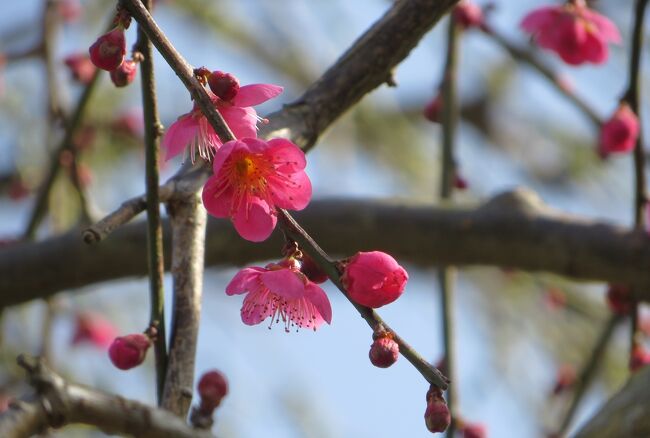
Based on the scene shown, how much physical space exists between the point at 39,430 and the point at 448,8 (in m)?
1.08

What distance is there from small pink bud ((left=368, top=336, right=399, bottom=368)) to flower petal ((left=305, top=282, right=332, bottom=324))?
Result: 136 mm

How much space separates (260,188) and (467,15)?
5.99ft

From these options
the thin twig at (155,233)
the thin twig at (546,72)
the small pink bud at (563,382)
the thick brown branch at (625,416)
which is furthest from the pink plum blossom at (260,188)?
the small pink bud at (563,382)

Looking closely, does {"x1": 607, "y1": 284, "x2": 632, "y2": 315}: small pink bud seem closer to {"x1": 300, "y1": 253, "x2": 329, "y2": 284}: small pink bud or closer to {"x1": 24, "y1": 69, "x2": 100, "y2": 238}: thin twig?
{"x1": 24, "y1": 69, "x2": 100, "y2": 238}: thin twig

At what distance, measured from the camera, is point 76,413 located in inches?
54.3

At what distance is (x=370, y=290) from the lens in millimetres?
1382

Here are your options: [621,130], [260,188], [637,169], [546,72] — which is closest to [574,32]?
[621,130]

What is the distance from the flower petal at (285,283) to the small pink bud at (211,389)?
257mm

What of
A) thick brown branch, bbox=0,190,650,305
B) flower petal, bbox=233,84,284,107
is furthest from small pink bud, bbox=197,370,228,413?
thick brown branch, bbox=0,190,650,305

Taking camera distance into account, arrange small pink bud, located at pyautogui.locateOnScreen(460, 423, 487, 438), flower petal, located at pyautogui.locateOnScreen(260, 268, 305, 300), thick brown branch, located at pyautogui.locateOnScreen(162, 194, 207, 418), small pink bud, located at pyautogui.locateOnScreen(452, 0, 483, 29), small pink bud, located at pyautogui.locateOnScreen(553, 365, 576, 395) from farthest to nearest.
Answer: small pink bud, located at pyautogui.locateOnScreen(553, 365, 576, 395)
small pink bud, located at pyautogui.locateOnScreen(452, 0, 483, 29)
small pink bud, located at pyautogui.locateOnScreen(460, 423, 487, 438)
thick brown branch, located at pyautogui.locateOnScreen(162, 194, 207, 418)
flower petal, located at pyautogui.locateOnScreen(260, 268, 305, 300)

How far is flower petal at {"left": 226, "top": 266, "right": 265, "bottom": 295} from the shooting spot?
1.55m

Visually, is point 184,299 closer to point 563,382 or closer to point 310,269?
point 310,269

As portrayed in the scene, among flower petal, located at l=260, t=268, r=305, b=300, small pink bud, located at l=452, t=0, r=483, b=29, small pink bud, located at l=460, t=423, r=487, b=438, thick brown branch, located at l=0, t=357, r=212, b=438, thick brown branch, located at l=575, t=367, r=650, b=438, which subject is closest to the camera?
thick brown branch, located at l=0, t=357, r=212, b=438

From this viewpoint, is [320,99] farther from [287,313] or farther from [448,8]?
[287,313]
